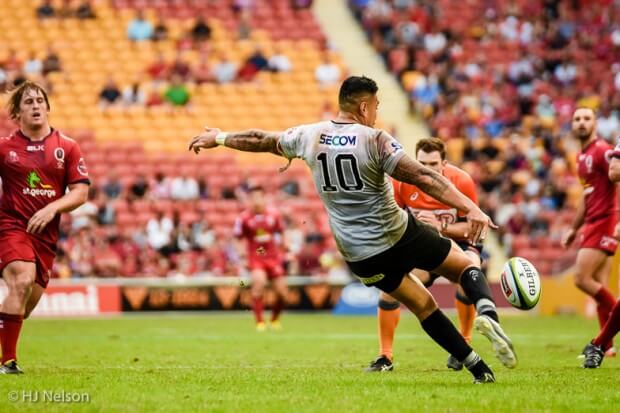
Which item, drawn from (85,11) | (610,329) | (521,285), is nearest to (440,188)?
(521,285)

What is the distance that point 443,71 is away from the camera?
3400cm

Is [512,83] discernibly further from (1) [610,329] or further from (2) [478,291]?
(2) [478,291]

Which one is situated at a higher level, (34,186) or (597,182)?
(34,186)

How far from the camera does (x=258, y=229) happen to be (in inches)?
868

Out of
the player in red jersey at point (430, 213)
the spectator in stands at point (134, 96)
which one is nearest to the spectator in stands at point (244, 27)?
the spectator in stands at point (134, 96)

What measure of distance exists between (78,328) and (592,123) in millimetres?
10733

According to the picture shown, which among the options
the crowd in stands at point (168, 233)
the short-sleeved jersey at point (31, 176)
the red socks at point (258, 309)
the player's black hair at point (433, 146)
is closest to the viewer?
the short-sleeved jersey at point (31, 176)

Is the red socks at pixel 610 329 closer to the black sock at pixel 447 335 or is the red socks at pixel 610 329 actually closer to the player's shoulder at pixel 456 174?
the player's shoulder at pixel 456 174

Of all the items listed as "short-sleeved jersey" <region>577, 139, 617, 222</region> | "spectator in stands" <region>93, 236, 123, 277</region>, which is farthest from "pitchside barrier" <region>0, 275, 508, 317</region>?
"short-sleeved jersey" <region>577, 139, 617, 222</region>

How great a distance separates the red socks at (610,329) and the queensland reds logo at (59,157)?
581 cm

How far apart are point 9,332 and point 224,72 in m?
23.3

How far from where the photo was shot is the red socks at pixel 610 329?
11930 millimetres

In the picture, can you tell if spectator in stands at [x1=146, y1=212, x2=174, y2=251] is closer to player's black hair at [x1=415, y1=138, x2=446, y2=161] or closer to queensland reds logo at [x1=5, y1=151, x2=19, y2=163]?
player's black hair at [x1=415, y1=138, x2=446, y2=161]

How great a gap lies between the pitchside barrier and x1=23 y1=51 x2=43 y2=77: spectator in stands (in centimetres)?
847
